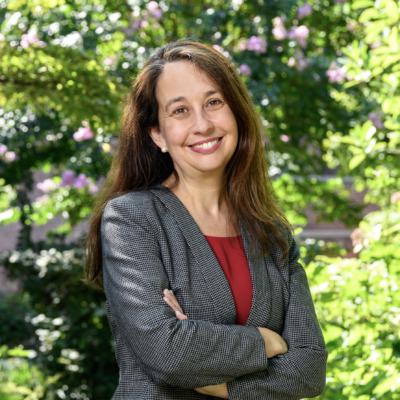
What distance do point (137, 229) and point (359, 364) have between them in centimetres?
117

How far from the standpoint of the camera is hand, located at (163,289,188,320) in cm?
159

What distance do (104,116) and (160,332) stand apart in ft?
7.91

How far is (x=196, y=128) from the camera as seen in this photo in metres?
1.83

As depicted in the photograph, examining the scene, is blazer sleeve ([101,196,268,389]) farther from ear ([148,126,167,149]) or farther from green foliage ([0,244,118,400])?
green foliage ([0,244,118,400])

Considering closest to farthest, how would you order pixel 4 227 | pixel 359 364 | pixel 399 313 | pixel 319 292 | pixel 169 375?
pixel 169 375 → pixel 359 364 → pixel 399 313 → pixel 319 292 → pixel 4 227

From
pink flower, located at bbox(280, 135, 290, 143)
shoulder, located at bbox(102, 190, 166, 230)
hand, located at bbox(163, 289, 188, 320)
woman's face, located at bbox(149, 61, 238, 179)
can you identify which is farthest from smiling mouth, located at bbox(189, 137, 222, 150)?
pink flower, located at bbox(280, 135, 290, 143)

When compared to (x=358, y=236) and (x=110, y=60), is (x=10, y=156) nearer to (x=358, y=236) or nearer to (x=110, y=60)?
(x=110, y=60)

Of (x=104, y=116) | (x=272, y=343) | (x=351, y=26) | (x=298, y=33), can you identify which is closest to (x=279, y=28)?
(x=298, y=33)

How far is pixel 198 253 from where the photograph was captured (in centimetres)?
175

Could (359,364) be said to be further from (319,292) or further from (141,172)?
(141,172)

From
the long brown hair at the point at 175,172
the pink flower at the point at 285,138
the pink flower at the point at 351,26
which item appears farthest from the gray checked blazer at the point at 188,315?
the pink flower at the point at 351,26

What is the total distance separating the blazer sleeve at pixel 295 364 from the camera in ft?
5.27

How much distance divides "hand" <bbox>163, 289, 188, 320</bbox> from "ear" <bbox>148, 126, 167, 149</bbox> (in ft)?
2.06

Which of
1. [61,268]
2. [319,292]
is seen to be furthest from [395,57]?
[61,268]
